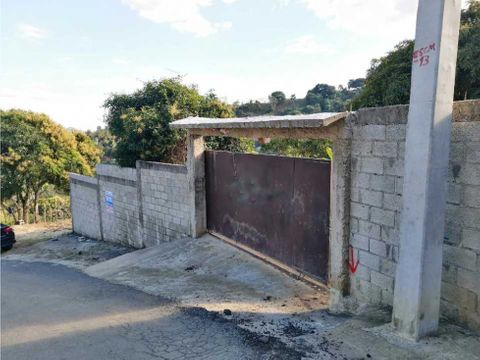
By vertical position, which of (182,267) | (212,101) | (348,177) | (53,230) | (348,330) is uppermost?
(212,101)

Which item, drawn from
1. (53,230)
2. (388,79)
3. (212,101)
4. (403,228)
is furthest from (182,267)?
(53,230)

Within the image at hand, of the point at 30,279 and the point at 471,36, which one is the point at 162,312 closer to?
the point at 30,279

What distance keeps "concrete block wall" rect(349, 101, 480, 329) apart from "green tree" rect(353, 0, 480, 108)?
836 cm

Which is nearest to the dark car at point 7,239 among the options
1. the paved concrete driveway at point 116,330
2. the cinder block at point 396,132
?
the paved concrete driveway at point 116,330

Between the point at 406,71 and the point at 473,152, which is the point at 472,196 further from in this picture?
the point at 406,71

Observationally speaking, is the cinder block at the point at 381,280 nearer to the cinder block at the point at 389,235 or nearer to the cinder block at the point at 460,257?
the cinder block at the point at 389,235

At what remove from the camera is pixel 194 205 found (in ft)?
30.5

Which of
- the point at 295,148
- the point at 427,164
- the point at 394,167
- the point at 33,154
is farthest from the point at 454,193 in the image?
the point at 33,154

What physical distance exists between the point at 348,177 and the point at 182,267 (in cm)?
457

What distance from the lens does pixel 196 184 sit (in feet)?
30.3

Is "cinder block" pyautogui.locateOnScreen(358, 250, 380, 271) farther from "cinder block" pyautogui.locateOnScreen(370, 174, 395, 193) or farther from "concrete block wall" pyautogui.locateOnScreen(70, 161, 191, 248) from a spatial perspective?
"concrete block wall" pyautogui.locateOnScreen(70, 161, 191, 248)

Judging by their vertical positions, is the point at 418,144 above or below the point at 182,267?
above

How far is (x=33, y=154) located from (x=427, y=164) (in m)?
21.9

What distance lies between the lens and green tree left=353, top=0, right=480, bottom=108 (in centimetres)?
1171
